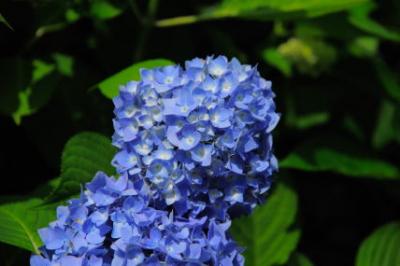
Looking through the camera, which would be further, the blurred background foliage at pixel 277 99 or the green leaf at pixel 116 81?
the blurred background foliage at pixel 277 99

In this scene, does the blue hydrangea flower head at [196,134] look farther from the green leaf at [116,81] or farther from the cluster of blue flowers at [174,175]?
the green leaf at [116,81]

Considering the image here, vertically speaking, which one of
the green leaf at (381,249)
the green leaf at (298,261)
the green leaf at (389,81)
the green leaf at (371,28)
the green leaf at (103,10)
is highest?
the green leaf at (103,10)

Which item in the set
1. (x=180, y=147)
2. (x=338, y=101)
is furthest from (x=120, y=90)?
(x=338, y=101)

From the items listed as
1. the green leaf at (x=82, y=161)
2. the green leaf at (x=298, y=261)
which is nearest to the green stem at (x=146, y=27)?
the green leaf at (x=82, y=161)

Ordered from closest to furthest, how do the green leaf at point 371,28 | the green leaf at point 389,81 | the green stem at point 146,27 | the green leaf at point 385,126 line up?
the green stem at point 146,27 → the green leaf at point 371,28 → the green leaf at point 389,81 → the green leaf at point 385,126

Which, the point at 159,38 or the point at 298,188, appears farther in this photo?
the point at 298,188

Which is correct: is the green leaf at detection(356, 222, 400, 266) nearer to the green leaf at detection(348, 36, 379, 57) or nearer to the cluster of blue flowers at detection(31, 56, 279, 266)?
the cluster of blue flowers at detection(31, 56, 279, 266)

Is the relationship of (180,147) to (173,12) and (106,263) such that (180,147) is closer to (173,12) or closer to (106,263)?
(106,263)

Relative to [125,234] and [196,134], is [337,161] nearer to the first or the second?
[196,134]
